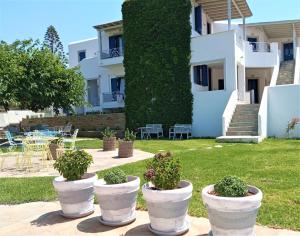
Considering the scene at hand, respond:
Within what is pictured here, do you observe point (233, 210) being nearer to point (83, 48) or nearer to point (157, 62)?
point (157, 62)

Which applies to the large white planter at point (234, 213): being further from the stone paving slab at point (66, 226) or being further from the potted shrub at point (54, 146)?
the potted shrub at point (54, 146)

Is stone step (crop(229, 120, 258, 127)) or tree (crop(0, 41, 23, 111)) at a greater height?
tree (crop(0, 41, 23, 111))

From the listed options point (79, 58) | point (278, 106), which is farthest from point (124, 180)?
point (79, 58)

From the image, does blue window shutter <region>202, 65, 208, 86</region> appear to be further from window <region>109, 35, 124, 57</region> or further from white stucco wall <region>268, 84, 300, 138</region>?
window <region>109, 35, 124, 57</region>

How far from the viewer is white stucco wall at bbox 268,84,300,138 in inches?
758

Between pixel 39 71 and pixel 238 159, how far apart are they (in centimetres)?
1458

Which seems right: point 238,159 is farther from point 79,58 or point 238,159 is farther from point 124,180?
point 79,58

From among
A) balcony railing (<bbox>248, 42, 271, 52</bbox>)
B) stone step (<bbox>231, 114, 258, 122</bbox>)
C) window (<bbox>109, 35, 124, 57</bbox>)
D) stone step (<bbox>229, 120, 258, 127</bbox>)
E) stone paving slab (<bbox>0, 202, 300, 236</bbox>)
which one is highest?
window (<bbox>109, 35, 124, 57</bbox>)

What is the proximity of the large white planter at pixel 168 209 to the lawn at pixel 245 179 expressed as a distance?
3.09ft

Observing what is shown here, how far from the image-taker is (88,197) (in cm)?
615

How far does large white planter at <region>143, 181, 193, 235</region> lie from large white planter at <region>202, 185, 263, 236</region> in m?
0.58

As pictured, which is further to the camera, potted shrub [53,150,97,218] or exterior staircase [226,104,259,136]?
exterior staircase [226,104,259,136]

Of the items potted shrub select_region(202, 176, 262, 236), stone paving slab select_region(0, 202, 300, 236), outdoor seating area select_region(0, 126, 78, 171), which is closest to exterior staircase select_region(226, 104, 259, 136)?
outdoor seating area select_region(0, 126, 78, 171)

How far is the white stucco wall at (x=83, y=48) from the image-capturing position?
35219 mm
